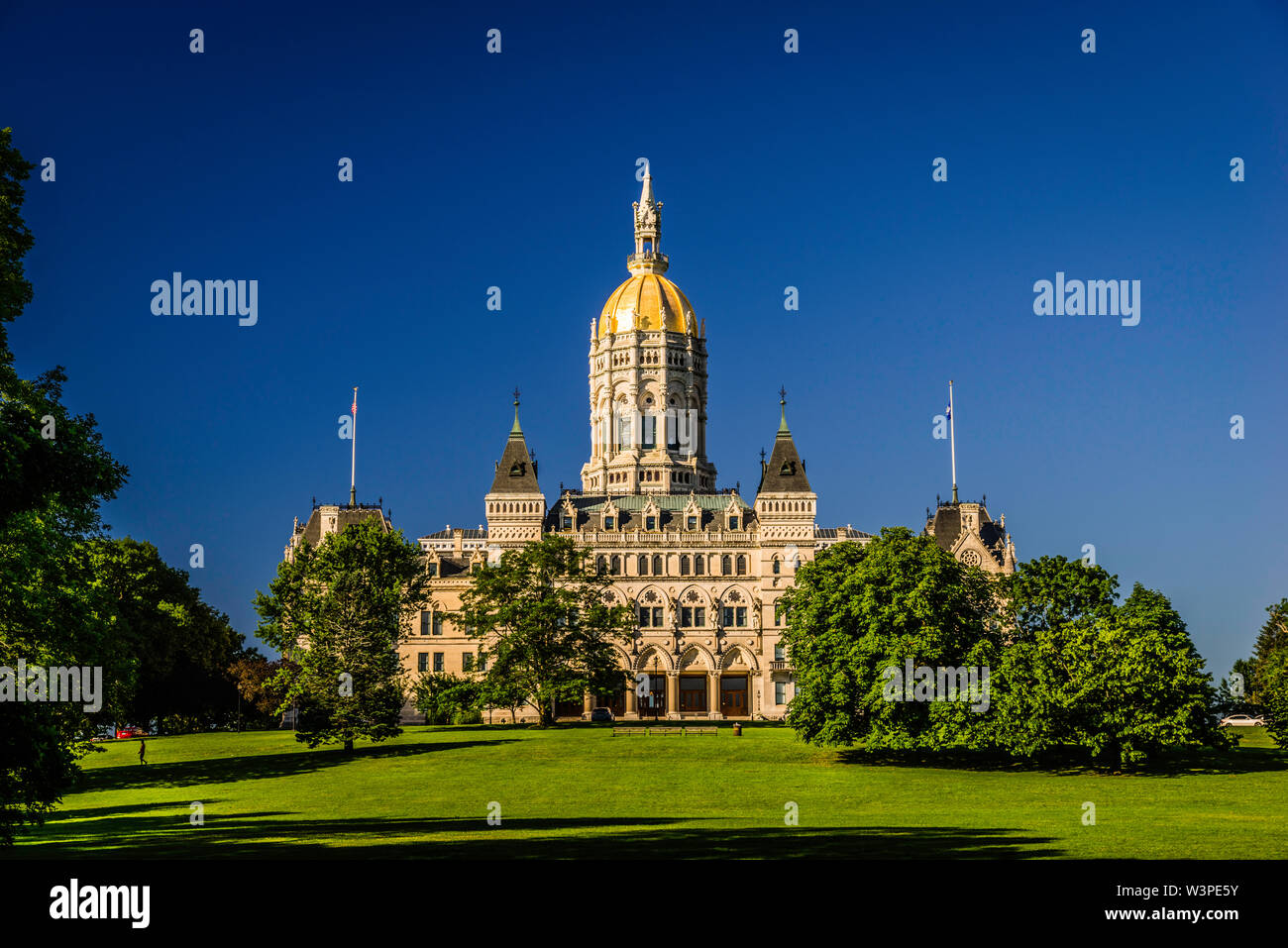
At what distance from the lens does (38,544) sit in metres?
37.2

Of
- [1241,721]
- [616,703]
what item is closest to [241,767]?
[616,703]

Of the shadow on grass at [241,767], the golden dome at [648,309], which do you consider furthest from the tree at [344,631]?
the golden dome at [648,309]

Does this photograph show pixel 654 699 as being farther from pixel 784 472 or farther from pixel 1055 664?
pixel 1055 664

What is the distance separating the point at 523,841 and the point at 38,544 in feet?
55.2

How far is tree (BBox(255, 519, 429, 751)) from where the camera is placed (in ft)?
227

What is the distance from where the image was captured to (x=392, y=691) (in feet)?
230

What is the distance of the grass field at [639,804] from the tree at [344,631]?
6.78 ft

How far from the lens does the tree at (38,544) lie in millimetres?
26688

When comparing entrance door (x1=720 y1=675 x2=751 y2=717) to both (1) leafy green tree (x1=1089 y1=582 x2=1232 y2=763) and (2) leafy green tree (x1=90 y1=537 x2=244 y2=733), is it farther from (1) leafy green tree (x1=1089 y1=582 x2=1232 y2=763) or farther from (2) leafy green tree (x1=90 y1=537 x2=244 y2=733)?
(1) leafy green tree (x1=1089 y1=582 x2=1232 y2=763)
